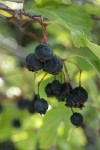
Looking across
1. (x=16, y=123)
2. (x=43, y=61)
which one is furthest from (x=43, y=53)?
(x=16, y=123)

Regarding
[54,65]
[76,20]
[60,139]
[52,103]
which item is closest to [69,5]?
[76,20]

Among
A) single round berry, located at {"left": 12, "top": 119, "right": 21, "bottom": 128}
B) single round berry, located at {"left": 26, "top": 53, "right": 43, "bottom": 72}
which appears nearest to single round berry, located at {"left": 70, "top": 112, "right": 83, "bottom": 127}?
single round berry, located at {"left": 26, "top": 53, "right": 43, "bottom": 72}

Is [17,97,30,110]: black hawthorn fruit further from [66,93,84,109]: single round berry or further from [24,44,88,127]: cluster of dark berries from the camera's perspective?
[66,93,84,109]: single round berry

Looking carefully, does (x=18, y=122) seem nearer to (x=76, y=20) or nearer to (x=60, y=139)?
(x=60, y=139)

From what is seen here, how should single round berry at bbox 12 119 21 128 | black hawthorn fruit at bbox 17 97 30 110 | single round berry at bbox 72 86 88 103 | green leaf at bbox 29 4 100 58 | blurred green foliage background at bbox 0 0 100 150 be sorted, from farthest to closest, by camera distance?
single round berry at bbox 12 119 21 128
black hawthorn fruit at bbox 17 97 30 110
single round berry at bbox 72 86 88 103
blurred green foliage background at bbox 0 0 100 150
green leaf at bbox 29 4 100 58

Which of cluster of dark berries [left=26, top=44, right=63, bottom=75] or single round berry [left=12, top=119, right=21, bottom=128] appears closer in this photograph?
cluster of dark berries [left=26, top=44, right=63, bottom=75]

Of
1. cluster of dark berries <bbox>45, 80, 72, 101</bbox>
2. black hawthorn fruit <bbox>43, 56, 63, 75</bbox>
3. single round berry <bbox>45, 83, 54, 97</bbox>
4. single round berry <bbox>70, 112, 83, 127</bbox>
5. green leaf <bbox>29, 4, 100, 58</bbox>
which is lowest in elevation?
single round berry <bbox>70, 112, 83, 127</bbox>
